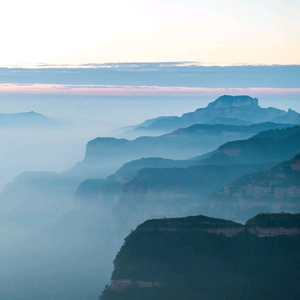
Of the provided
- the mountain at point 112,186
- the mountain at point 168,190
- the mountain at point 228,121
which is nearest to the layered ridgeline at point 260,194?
the mountain at point 168,190

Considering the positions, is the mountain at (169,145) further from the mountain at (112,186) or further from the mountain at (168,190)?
the mountain at (168,190)

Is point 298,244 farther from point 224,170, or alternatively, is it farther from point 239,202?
point 224,170

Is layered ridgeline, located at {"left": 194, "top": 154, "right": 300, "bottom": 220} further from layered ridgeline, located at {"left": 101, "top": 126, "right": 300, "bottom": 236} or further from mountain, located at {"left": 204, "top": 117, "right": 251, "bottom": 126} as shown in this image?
mountain, located at {"left": 204, "top": 117, "right": 251, "bottom": 126}

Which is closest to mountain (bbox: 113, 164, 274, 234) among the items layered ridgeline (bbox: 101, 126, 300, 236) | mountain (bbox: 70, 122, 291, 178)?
layered ridgeline (bbox: 101, 126, 300, 236)

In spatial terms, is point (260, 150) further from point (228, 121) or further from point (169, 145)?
point (228, 121)

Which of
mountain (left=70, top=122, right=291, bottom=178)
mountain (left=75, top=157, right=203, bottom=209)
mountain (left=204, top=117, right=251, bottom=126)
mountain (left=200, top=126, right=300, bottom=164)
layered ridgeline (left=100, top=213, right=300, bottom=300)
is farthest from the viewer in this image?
mountain (left=204, top=117, right=251, bottom=126)

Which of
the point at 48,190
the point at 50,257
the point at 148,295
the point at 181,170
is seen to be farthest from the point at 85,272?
the point at 48,190

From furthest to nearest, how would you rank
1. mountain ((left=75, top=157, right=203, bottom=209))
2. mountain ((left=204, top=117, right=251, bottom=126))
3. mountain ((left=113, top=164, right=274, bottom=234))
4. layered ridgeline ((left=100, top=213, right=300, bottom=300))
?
mountain ((left=204, top=117, right=251, bottom=126))
mountain ((left=75, top=157, right=203, bottom=209))
mountain ((left=113, top=164, right=274, bottom=234))
layered ridgeline ((left=100, top=213, right=300, bottom=300))
